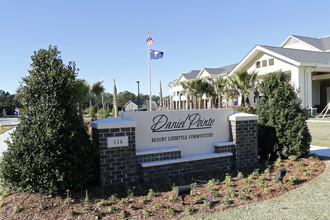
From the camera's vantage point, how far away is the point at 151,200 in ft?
13.8

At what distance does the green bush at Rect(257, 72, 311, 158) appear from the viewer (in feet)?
21.2

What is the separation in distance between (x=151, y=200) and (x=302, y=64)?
22.1 metres

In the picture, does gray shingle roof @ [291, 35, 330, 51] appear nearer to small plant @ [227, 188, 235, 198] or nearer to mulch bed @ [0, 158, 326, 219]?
mulch bed @ [0, 158, 326, 219]

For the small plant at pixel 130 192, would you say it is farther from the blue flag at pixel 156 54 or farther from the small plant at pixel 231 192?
the blue flag at pixel 156 54

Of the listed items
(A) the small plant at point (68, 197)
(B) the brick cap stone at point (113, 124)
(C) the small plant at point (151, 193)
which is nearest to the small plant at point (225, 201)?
(C) the small plant at point (151, 193)

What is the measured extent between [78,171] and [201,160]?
8.99 ft

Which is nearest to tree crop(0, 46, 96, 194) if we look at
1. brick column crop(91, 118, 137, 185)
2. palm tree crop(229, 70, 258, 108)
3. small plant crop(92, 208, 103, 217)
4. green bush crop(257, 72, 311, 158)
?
brick column crop(91, 118, 137, 185)

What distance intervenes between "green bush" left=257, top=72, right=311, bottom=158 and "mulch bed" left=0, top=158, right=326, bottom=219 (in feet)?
4.17

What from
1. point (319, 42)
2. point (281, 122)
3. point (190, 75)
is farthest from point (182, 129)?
point (190, 75)

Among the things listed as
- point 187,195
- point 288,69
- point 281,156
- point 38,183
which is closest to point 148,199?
point 187,195

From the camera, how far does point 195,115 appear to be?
591cm

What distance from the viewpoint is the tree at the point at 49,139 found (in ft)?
13.3

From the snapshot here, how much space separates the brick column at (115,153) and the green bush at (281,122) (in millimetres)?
3857

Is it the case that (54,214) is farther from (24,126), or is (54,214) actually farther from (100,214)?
(24,126)
